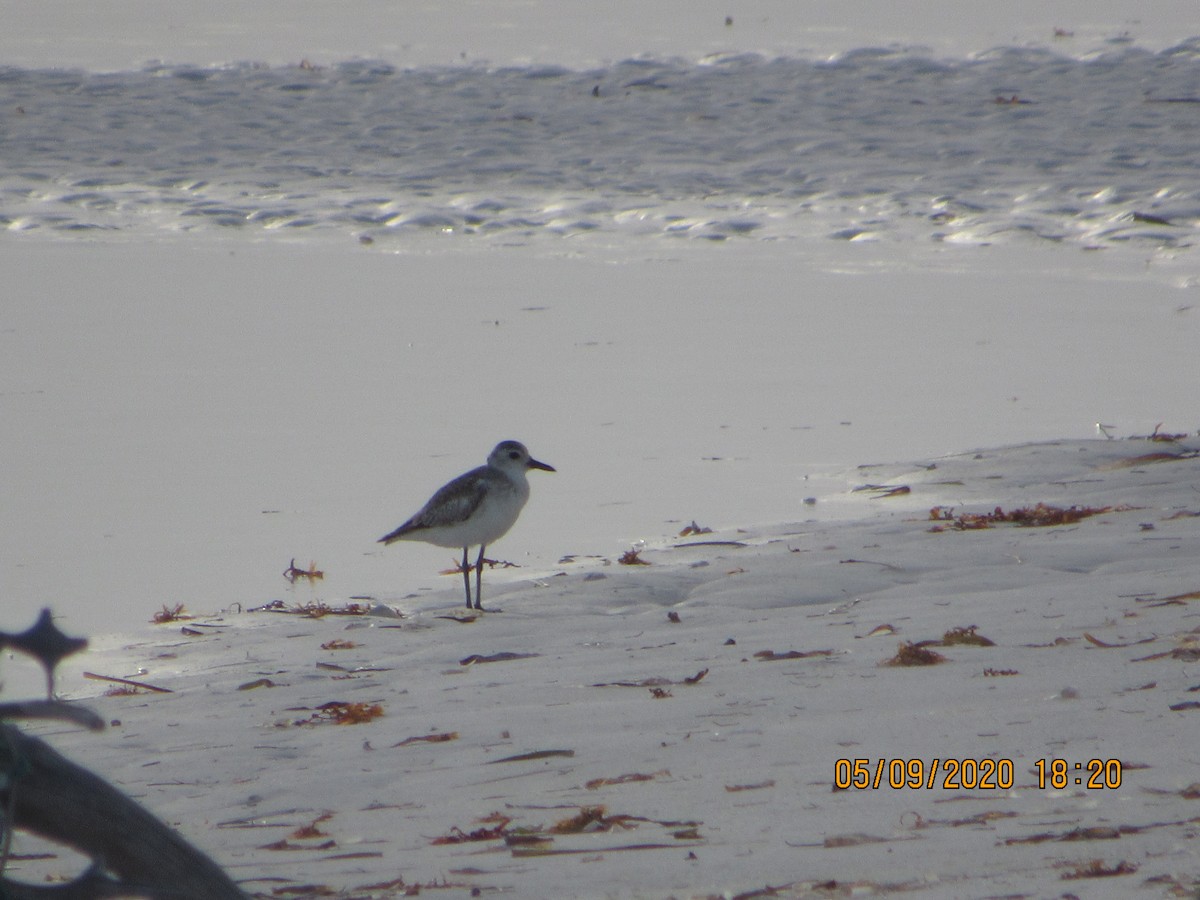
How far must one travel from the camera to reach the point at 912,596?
19.9ft

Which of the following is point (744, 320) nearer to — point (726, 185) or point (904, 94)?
point (726, 185)

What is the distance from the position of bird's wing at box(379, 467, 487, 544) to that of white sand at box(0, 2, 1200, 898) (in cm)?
32

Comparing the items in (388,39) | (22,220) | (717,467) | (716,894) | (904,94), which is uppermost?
(388,39)

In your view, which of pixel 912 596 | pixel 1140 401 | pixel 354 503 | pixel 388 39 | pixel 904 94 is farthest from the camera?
pixel 388 39

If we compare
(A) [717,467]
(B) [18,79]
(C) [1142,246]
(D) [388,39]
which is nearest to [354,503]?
(A) [717,467]

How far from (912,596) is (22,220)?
471 inches

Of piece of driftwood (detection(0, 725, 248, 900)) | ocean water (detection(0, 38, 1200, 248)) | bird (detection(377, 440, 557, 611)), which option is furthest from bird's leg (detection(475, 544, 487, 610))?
ocean water (detection(0, 38, 1200, 248))

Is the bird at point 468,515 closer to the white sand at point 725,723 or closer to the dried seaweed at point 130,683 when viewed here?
the white sand at point 725,723

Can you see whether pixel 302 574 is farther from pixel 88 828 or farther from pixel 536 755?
pixel 88 828
